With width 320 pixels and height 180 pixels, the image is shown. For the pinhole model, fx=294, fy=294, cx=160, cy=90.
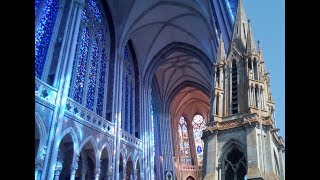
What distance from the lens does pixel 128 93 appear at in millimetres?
21016

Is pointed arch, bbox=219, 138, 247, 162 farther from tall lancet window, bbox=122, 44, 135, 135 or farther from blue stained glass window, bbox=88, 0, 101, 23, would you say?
blue stained glass window, bbox=88, 0, 101, 23

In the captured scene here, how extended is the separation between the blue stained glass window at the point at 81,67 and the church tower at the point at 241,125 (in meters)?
6.56

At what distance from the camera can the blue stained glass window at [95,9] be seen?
17.7 metres

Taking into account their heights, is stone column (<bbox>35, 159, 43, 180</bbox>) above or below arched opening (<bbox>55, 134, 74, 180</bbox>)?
below

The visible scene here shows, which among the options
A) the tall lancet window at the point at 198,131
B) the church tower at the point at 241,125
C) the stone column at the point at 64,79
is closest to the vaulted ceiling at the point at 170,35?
the church tower at the point at 241,125

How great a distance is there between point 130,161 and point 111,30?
8661 mm

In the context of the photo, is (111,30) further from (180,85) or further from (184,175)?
(184,175)

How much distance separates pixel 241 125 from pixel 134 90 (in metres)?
11.7

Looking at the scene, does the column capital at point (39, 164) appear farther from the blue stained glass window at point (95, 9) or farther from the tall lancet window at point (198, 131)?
the tall lancet window at point (198, 131)

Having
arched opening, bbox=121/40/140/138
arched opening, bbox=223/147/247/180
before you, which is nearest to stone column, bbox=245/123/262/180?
arched opening, bbox=223/147/247/180

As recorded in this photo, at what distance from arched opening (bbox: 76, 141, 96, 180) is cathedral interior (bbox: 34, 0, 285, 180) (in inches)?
2.2

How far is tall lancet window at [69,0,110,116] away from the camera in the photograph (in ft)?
49.0
